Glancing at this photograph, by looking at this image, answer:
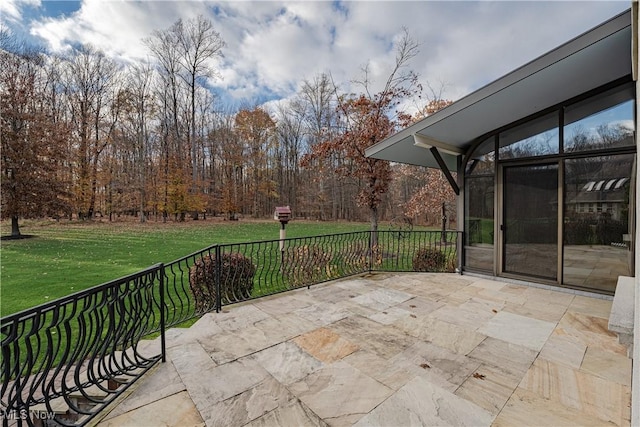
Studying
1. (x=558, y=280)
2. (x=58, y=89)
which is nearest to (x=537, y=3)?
(x=558, y=280)

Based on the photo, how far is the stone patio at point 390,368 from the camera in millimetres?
1779

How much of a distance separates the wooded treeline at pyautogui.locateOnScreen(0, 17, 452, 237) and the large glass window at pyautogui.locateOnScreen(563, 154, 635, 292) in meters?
5.33

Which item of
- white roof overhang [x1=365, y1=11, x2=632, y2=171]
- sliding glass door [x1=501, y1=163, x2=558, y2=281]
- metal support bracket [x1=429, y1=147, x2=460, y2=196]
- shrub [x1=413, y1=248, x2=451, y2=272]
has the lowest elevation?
shrub [x1=413, y1=248, x2=451, y2=272]

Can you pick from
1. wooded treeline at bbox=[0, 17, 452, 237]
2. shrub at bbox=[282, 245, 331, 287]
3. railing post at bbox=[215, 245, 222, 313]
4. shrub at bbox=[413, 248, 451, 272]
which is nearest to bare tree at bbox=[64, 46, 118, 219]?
wooded treeline at bbox=[0, 17, 452, 237]

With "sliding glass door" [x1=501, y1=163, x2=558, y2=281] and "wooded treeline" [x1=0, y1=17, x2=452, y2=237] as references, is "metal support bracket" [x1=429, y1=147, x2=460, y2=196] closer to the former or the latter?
"sliding glass door" [x1=501, y1=163, x2=558, y2=281]

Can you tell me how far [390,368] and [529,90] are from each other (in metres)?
3.77

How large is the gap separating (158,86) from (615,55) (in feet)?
79.4

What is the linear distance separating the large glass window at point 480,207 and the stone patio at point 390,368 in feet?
4.82

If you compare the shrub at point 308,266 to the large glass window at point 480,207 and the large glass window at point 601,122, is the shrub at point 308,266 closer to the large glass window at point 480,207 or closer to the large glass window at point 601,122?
the large glass window at point 480,207

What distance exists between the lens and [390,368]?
2277 millimetres

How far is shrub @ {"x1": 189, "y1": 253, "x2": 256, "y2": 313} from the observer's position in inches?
154

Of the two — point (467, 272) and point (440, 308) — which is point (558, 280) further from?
point (440, 308)

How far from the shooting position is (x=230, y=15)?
7.88m

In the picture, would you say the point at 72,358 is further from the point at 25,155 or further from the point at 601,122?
the point at 25,155
